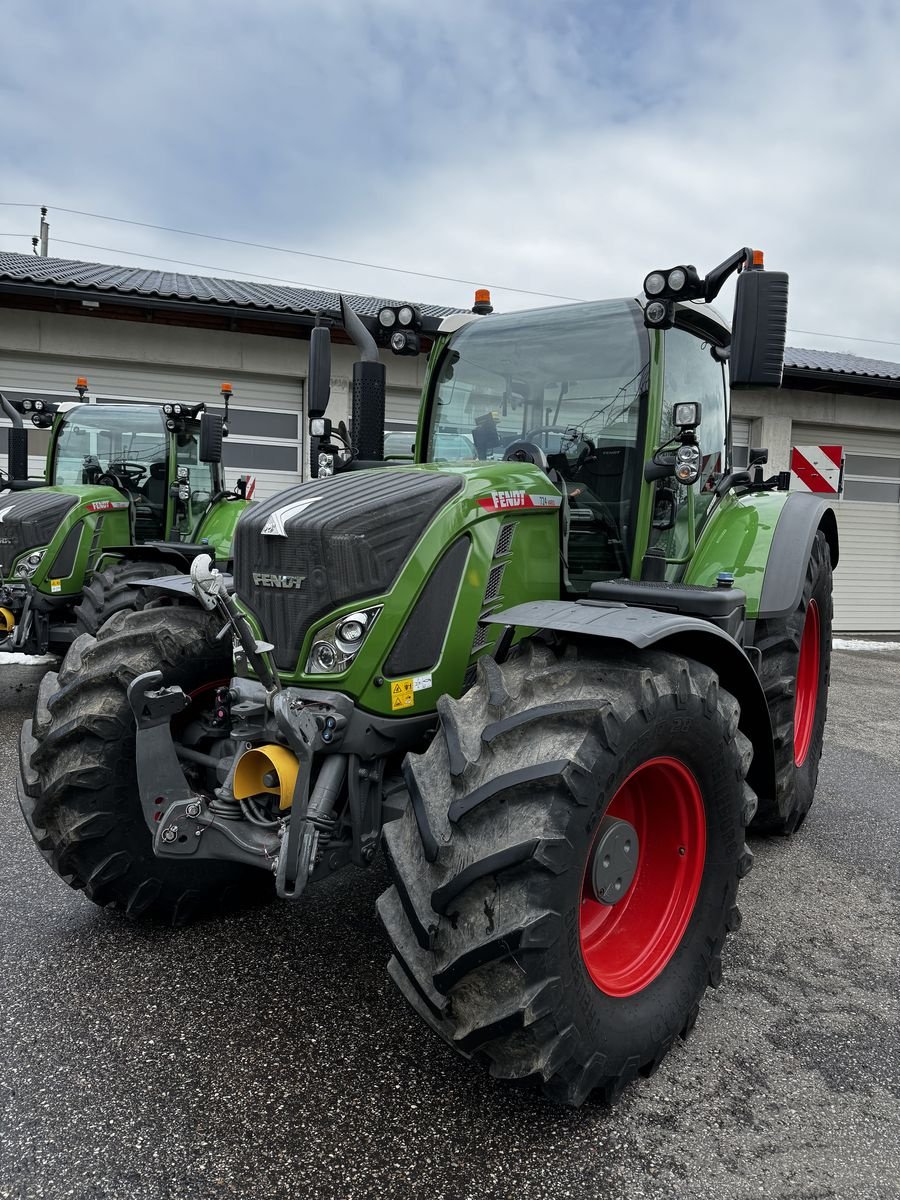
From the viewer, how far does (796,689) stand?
405 centimetres

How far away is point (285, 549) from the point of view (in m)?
2.56

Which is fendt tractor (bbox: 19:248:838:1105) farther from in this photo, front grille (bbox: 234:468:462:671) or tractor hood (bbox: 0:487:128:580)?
tractor hood (bbox: 0:487:128:580)

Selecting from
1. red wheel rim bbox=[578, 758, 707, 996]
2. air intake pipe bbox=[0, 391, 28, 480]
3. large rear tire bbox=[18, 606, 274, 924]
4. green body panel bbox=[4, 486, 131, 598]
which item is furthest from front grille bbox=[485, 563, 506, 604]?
air intake pipe bbox=[0, 391, 28, 480]

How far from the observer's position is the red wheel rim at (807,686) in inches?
177

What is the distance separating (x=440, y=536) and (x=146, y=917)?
68.1 inches

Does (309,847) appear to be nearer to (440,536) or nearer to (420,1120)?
(420,1120)

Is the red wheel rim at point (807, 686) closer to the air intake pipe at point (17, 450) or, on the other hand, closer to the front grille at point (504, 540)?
the front grille at point (504, 540)

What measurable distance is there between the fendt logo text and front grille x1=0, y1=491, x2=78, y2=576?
4.75 meters

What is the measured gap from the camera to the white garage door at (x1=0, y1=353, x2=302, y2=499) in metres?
9.98

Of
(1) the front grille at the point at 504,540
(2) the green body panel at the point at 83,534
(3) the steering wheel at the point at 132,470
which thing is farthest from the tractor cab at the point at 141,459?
(1) the front grille at the point at 504,540

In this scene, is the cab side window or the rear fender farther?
the cab side window

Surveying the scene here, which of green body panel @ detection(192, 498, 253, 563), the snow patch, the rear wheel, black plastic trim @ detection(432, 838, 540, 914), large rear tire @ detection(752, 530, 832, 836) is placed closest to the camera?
black plastic trim @ detection(432, 838, 540, 914)

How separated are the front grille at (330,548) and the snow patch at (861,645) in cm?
1005

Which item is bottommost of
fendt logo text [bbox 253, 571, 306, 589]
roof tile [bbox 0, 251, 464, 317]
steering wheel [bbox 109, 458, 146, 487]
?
fendt logo text [bbox 253, 571, 306, 589]
